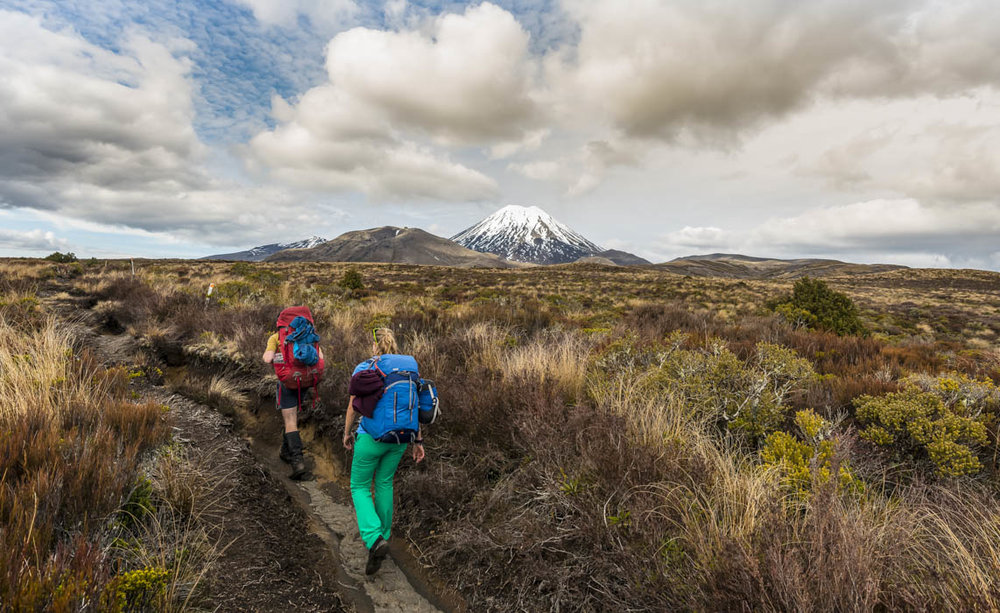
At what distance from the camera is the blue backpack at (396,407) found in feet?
10.8

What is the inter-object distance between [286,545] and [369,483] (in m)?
0.87

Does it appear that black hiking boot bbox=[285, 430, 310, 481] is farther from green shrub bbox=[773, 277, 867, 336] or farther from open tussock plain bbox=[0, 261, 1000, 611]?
green shrub bbox=[773, 277, 867, 336]

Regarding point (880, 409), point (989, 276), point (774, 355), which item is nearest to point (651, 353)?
point (774, 355)

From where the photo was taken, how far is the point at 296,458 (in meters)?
4.87

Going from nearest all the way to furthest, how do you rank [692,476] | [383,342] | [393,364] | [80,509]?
[80,509], [692,476], [393,364], [383,342]

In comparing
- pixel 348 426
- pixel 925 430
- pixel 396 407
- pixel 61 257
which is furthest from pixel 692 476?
pixel 61 257

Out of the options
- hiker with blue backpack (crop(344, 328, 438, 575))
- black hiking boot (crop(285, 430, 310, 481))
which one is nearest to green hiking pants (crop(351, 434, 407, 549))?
hiker with blue backpack (crop(344, 328, 438, 575))

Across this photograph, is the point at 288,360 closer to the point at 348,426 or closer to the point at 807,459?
the point at 348,426

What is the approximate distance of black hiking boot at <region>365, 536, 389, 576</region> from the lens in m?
3.28

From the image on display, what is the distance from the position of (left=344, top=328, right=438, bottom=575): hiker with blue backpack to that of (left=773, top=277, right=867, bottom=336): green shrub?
11.6m

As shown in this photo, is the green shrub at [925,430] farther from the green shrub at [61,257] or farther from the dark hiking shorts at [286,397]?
the green shrub at [61,257]

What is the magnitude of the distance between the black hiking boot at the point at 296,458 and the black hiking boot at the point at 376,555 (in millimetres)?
2005

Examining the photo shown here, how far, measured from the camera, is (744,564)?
1920 mm

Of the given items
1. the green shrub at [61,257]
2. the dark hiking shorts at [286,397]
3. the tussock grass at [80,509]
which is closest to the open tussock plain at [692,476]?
the tussock grass at [80,509]
